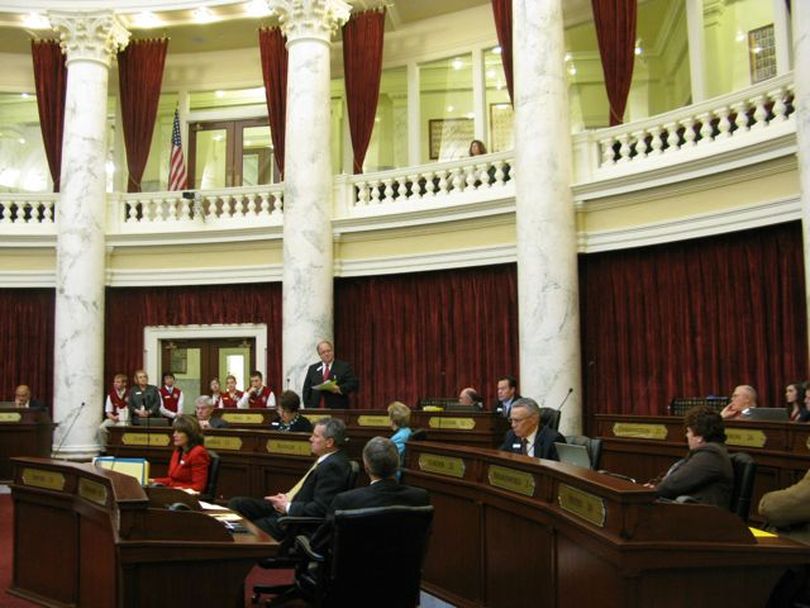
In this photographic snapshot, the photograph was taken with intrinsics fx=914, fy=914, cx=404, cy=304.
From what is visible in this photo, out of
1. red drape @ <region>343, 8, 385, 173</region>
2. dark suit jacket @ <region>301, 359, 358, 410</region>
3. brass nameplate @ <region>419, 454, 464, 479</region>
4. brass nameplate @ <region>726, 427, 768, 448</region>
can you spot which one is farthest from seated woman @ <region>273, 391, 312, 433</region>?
red drape @ <region>343, 8, 385, 173</region>

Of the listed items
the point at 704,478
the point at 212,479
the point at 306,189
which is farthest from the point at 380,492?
the point at 306,189

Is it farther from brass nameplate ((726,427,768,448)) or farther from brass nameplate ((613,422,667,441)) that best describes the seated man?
brass nameplate ((726,427,768,448))

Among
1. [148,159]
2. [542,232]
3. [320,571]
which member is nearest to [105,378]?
[148,159]

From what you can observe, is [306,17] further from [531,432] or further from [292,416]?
[531,432]

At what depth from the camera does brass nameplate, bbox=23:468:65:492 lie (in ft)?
17.2

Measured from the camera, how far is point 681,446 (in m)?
7.42

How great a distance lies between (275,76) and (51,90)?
3.63 m

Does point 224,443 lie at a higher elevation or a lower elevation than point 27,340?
lower

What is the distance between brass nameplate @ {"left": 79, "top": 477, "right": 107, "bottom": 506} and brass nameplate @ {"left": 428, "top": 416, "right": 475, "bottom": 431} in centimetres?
462

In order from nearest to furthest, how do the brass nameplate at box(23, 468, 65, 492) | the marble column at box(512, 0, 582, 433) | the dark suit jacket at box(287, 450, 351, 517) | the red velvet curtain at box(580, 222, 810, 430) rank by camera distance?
the dark suit jacket at box(287, 450, 351, 517), the brass nameplate at box(23, 468, 65, 492), the red velvet curtain at box(580, 222, 810, 430), the marble column at box(512, 0, 582, 433)

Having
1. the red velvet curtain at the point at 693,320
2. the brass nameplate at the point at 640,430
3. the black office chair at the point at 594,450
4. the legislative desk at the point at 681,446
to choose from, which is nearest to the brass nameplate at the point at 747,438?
the legislative desk at the point at 681,446

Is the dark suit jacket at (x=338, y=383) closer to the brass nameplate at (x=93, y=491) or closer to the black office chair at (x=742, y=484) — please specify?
the brass nameplate at (x=93, y=491)

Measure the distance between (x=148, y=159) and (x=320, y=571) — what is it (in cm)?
1298

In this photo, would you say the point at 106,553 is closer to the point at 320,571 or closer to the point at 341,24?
the point at 320,571
